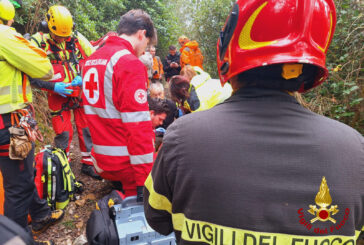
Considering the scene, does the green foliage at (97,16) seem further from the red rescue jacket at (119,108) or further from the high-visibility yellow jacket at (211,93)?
the high-visibility yellow jacket at (211,93)

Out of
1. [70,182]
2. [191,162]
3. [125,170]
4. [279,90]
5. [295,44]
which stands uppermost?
[295,44]

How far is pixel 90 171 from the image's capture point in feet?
13.2

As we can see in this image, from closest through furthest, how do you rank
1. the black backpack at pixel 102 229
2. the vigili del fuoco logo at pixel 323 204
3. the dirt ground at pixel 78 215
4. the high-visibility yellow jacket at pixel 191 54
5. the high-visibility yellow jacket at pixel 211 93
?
1. the vigili del fuoco logo at pixel 323 204
2. the black backpack at pixel 102 229
3. the high-visibility yellow jacket at pixel 211 93
4. the dirt ground at pixel 78 215
5. the high-visibility yellow jacket at pixel 191 54

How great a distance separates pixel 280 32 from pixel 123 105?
5.31ft

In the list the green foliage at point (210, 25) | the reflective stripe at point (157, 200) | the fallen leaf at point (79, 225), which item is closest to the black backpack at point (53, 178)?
the fallen leaf at point (79, 225)

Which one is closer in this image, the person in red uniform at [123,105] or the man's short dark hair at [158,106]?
the person in red uniform at [123,105]

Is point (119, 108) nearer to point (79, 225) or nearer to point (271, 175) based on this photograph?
point (79, 225)

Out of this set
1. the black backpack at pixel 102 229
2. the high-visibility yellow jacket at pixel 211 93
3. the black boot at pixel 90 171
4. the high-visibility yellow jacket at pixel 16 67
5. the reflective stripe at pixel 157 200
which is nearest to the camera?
the reflective stripe at pixel 157 200

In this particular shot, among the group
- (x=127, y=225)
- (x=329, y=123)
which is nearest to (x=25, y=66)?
(x=127, y=225)

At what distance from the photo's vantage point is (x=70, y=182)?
313 cm

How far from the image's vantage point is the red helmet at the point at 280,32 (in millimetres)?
883

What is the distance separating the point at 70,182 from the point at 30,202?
2.09ft

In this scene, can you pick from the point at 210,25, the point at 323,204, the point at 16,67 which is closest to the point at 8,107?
the point at 16,67

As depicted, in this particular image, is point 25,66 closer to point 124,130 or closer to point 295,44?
point 124,130
